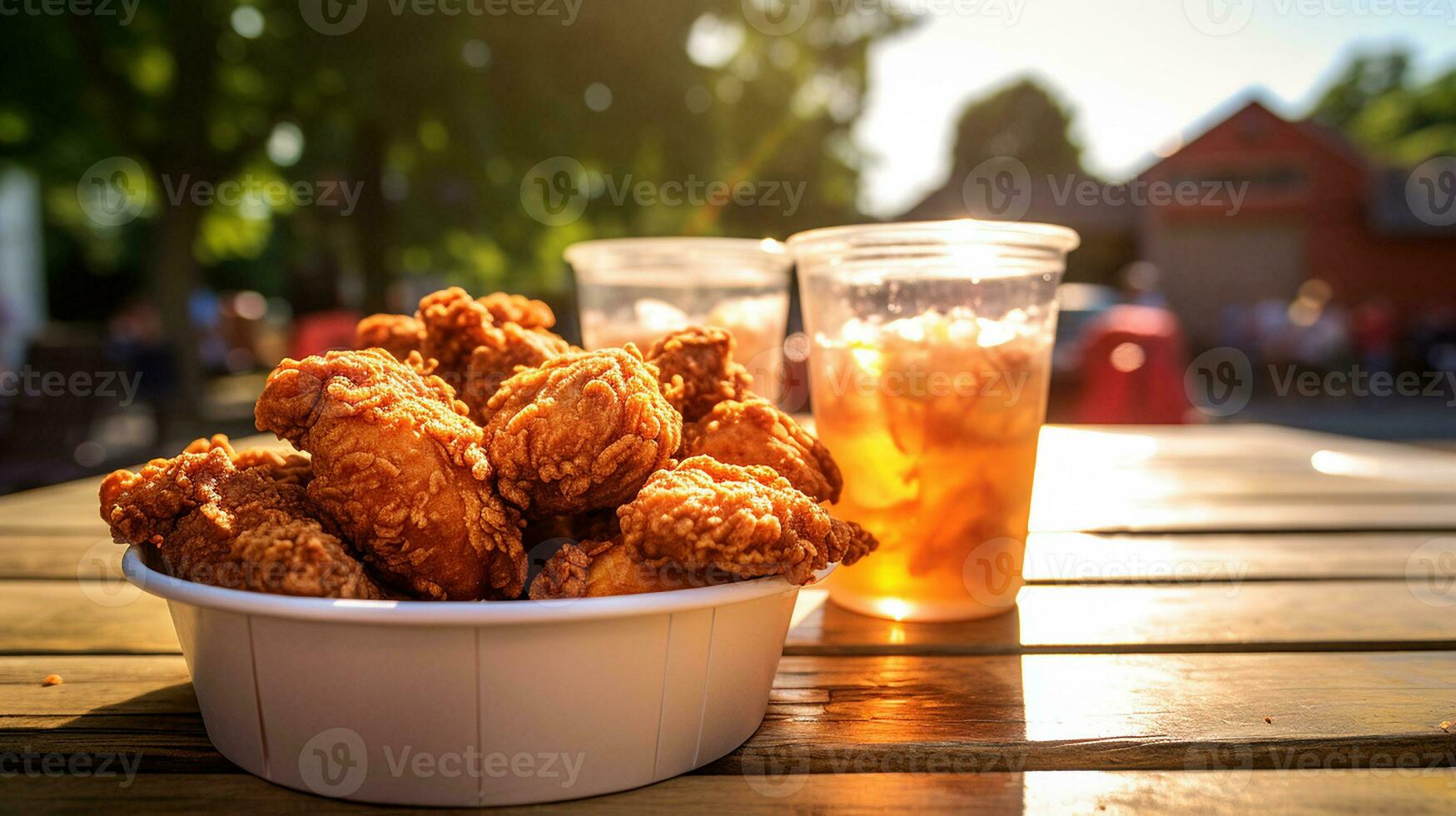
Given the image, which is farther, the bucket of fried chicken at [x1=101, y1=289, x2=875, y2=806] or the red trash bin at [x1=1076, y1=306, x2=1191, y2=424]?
the red trash bin at [x1=1076, y1=306, x2=1191, y2=424]

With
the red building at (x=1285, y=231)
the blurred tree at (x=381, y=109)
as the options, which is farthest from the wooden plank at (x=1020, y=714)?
the red building at (x=1285, y=231)

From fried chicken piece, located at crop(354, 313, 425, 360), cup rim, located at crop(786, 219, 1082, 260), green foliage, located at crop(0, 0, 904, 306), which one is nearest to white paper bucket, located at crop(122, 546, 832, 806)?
fried chicken piece, located at crop(354, 313, 425, 360)

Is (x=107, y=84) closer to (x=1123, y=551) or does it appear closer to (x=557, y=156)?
(x=557, y=156)

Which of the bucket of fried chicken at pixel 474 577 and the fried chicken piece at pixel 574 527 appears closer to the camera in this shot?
the bucket of fried chicken at pixel 474 577

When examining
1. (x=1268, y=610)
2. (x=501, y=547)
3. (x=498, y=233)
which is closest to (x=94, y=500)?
(x=501, y=547)

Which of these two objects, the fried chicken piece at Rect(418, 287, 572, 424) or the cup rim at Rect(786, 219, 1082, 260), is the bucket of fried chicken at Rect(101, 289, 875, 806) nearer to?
the fried chicken piece at Rect(418, 287, 572, 424)

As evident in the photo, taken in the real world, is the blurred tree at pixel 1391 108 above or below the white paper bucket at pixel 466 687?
above

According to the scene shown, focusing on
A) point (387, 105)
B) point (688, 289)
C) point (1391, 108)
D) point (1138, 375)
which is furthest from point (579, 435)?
point (1391, 108)

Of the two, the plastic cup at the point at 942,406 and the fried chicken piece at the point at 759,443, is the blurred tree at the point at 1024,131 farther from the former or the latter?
the fried chicken piece at the point at 759,443
